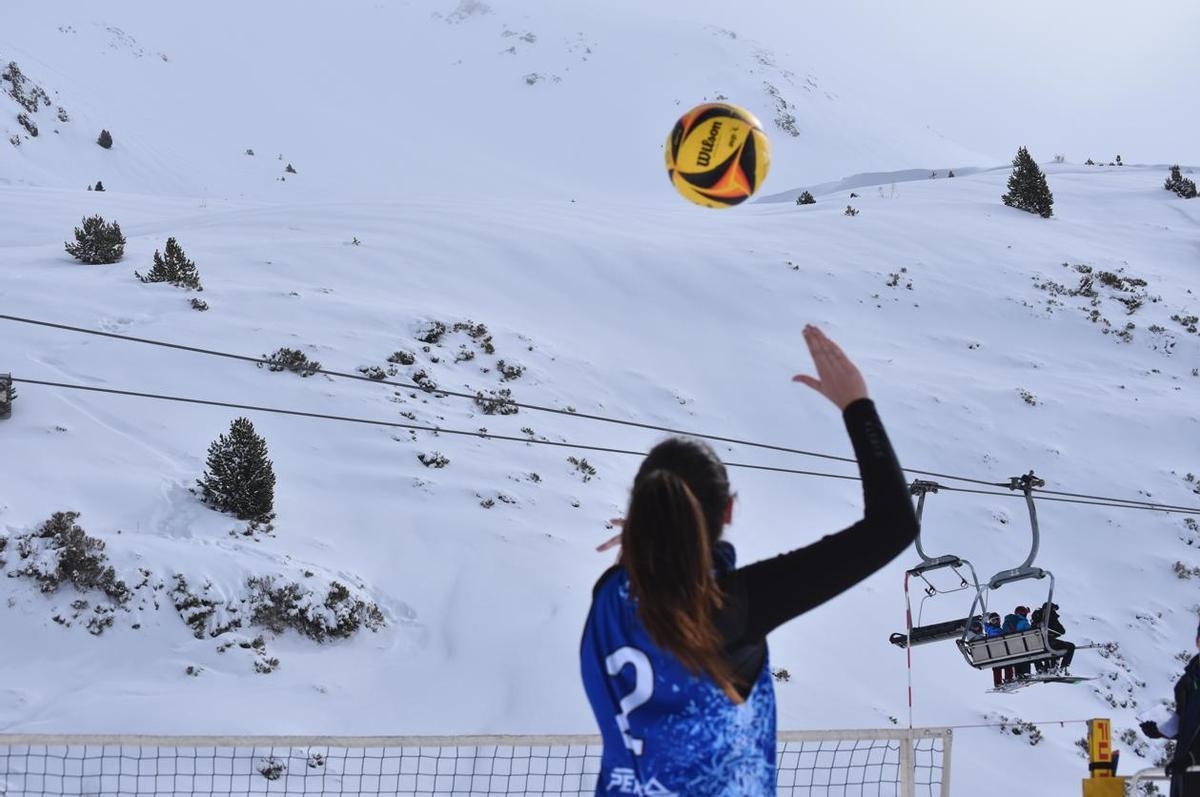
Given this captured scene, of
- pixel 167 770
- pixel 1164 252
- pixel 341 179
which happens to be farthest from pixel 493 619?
pixel 341 179

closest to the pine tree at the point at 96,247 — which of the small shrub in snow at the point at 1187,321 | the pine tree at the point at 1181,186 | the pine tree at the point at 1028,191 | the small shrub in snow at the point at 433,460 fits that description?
the small shrub in snow at the point at 433,460

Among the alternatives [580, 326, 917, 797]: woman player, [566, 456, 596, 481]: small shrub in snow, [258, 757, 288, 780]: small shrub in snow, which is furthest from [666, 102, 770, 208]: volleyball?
[566, 456, 596, 481]: small shrub in snow

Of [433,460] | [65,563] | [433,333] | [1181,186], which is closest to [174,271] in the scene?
[433,333]

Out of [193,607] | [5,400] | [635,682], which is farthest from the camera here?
[5,400]

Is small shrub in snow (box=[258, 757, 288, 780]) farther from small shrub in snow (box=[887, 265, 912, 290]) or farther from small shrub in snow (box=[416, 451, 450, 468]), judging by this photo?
small shrub in snow (box=[887, 265, 912, 290])

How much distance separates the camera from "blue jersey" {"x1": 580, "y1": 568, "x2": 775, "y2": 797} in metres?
1.93

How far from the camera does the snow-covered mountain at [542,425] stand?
9.91 metres

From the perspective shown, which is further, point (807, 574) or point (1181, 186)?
point (1181, 186)

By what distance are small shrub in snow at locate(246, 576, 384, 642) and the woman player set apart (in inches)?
344

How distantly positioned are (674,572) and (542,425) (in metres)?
14.0

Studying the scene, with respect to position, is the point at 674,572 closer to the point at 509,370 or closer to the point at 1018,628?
the point at 1018,628

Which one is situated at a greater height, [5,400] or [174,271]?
[174,271]

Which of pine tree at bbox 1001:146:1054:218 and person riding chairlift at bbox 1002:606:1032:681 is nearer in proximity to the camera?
person riding chairlift at bbox 1002:606:1032:681

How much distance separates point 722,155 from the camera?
6.82 meters
